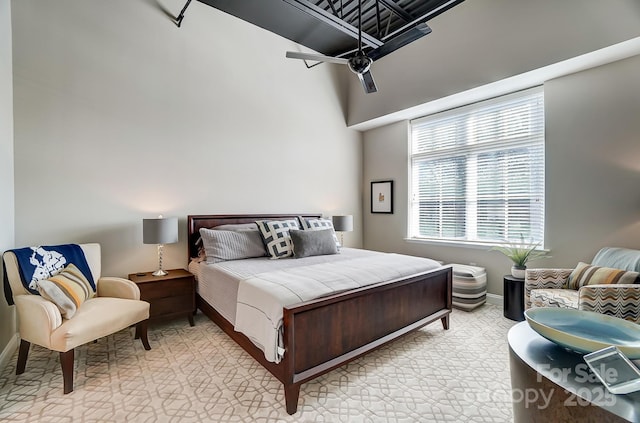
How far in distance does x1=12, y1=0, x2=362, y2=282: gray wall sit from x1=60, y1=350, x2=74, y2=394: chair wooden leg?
4.51 ft

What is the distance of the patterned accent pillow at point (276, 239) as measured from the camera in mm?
3494

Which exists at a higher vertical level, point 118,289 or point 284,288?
point 284,288

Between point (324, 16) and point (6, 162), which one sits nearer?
point (6, 162)

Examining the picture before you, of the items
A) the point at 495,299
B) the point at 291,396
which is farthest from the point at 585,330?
the point at 495,299

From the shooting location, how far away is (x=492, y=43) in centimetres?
352

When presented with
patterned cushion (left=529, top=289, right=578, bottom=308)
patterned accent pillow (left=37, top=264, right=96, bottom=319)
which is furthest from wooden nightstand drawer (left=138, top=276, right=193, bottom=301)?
patterned cushion (left=529, top=289, right=578, bottom=308)

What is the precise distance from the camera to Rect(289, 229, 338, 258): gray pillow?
3520 mm

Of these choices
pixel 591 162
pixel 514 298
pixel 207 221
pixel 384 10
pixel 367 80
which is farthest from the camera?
pixel 384 10

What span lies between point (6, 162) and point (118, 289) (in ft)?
4.73

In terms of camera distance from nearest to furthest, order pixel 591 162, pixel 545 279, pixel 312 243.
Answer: pixel 545 279
pixel 591 162
pixel 312 243

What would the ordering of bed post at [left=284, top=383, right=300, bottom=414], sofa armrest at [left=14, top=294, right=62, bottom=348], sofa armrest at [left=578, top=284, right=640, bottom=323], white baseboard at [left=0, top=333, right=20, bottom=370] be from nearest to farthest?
bed post at [left=284, top=383, right=300, bottom=414] → sofa armrest at [left=14, top=294, right=62, bottom=348] → sofa armrest at [left=578, top=284, right=640, bottom=323] → white baseboard at [left=0, top=333, right=20, bottom=370]

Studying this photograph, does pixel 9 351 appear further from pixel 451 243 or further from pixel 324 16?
pixel 451 243

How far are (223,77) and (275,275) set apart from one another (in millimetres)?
2978

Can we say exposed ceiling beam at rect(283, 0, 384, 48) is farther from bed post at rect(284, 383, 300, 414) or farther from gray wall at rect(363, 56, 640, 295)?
bed post at rect(284, 383, 300, 414)
